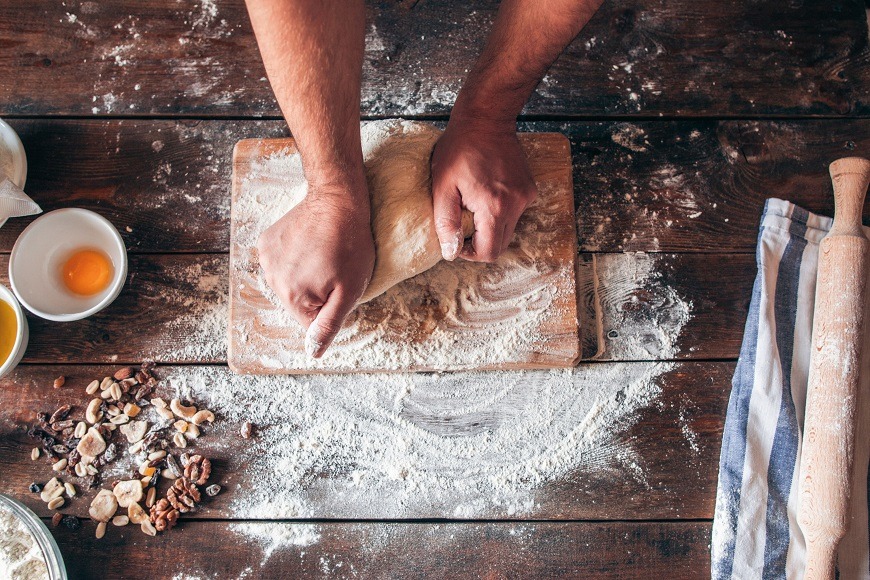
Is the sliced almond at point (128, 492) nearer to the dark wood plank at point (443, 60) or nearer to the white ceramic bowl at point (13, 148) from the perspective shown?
the white ceramic bowl at point (13, 148)

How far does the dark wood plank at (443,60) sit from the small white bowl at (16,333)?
372 millimetres

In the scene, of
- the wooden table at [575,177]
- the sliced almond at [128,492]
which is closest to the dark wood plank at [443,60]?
the wooden table at [575,177]

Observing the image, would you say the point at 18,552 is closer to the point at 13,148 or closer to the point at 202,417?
the point at 202,417

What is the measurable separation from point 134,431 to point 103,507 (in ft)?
0.44

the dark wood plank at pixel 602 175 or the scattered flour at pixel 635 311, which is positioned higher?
the dark wood plank at pixel 602 175

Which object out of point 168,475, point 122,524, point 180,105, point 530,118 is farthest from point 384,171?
point 122,524

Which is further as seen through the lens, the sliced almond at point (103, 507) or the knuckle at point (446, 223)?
the sliced almond at point (103, 507)

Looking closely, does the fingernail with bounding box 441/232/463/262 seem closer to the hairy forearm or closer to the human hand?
the human hand

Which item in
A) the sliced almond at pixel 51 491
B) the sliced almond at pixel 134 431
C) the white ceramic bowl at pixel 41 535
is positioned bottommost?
the white ceramic bowl at pixel 41 535

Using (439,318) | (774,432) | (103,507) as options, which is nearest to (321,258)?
(439,318)

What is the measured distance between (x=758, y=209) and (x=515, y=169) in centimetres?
50

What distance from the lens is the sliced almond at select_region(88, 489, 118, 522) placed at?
1058 millimetres

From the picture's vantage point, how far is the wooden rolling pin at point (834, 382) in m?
0.95

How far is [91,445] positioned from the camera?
3.52 feet
